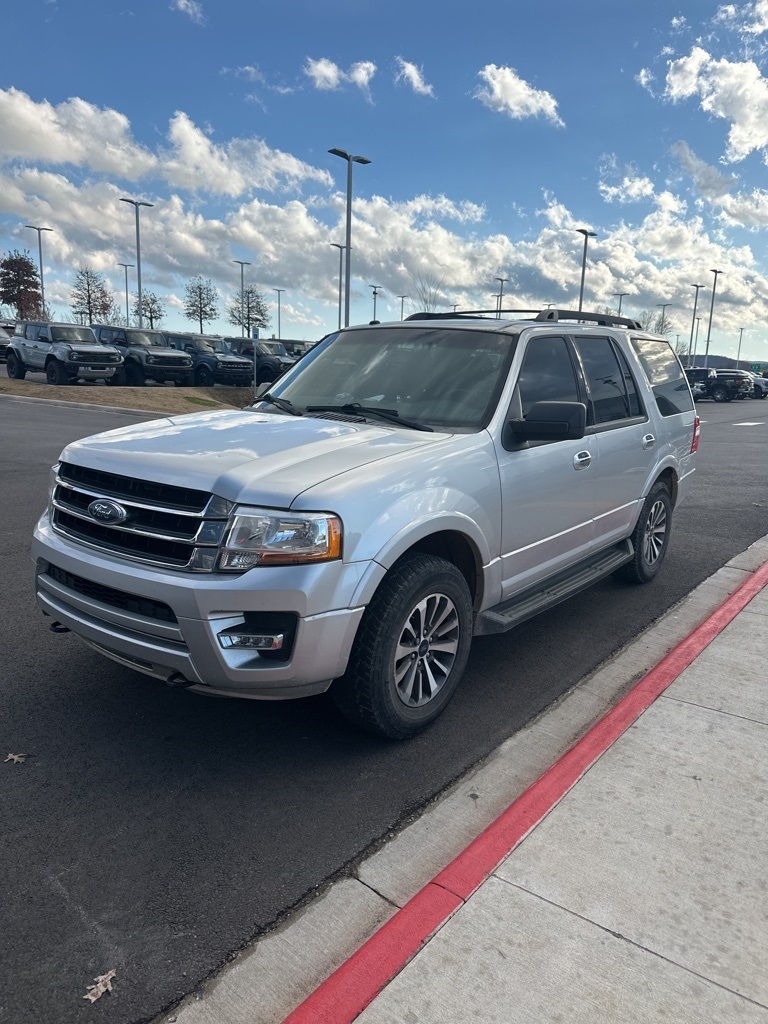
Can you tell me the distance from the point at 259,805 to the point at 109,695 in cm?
125

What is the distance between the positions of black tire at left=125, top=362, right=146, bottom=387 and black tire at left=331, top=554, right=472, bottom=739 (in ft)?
83.3

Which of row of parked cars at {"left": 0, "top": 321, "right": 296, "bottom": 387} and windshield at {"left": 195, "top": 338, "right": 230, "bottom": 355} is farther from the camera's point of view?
windshield at {"left": 195, "top": 338, "right": 230, "bottom": 355}

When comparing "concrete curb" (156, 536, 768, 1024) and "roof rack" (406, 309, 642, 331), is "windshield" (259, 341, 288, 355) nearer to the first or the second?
"roof rack" (406, 309, 642, 331)

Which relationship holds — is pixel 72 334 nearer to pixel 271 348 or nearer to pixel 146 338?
pixel 146 338

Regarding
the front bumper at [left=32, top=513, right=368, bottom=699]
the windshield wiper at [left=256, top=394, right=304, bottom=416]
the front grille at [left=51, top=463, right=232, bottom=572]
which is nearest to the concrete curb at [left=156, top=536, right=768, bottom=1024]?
the front bumper at [left=32, top=513, right=368, bottom=699]

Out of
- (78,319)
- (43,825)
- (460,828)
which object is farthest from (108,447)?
(78,319)

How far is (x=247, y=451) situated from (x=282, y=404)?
3.95 ft

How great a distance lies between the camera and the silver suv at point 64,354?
2366 centimetres

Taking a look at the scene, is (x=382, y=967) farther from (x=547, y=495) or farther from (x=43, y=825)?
(x=547, y=495)

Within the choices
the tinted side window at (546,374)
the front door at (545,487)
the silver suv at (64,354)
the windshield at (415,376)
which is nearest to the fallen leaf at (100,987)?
the front door at (545,487)

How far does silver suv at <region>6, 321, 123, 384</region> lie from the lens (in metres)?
23.7

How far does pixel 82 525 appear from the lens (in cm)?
345

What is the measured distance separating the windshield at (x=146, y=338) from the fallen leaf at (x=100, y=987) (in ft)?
89.9

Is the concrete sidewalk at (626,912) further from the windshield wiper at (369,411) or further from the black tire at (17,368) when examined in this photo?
the black tire at (17,368)
